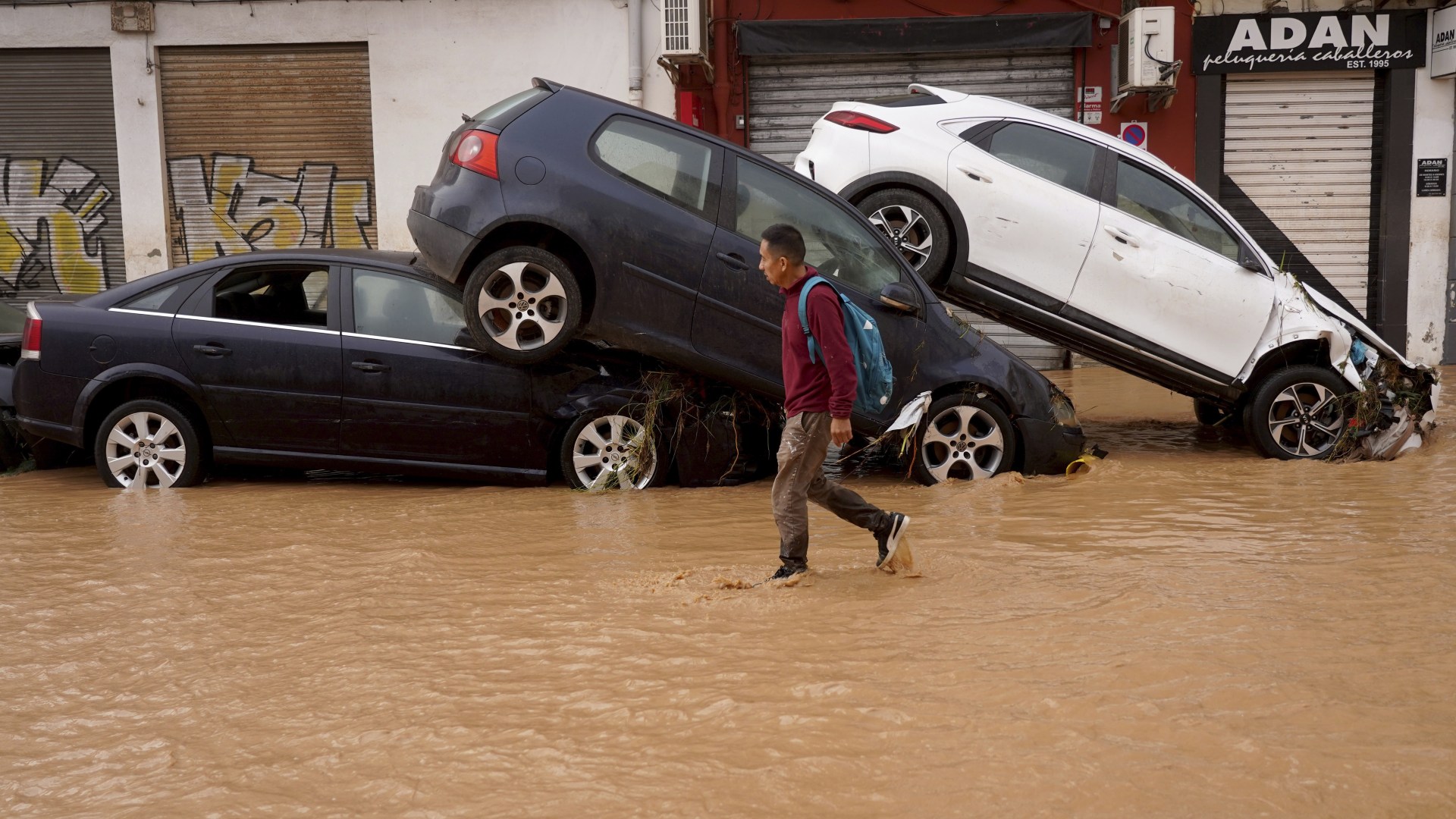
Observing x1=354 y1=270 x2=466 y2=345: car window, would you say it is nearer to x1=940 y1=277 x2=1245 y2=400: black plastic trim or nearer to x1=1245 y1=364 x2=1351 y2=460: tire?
x1=940 y1=277 x2=1245 y2=400: black plastic trim

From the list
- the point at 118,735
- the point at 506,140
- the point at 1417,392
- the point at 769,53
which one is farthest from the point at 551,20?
the point at 118,735

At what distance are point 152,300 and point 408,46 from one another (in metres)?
7.27

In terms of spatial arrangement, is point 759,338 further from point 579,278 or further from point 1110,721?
point 1110,721

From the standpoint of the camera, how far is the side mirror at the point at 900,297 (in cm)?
708

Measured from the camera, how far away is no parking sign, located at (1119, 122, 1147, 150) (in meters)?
13.7

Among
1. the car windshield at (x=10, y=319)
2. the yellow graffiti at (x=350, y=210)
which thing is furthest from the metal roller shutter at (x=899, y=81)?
the car windshield at (x=10, y=319)

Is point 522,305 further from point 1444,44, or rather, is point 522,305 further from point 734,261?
point 1444,44

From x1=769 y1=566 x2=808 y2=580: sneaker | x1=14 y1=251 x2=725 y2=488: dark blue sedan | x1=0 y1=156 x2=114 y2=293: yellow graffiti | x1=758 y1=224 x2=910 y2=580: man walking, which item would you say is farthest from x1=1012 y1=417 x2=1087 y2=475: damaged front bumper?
x1=0 y1=156 x2=114 y2=293: yellow graffiti

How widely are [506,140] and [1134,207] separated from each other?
154 inches

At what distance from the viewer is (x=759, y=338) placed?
7.06 m

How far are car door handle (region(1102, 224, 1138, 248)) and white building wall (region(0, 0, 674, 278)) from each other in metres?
6.97

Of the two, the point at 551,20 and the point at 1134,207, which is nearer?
the point at 1134,207

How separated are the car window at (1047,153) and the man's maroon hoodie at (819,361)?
3.12 meters

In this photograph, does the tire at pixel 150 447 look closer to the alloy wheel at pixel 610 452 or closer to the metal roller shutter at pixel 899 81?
the alloy wheel at pixel 610 452
